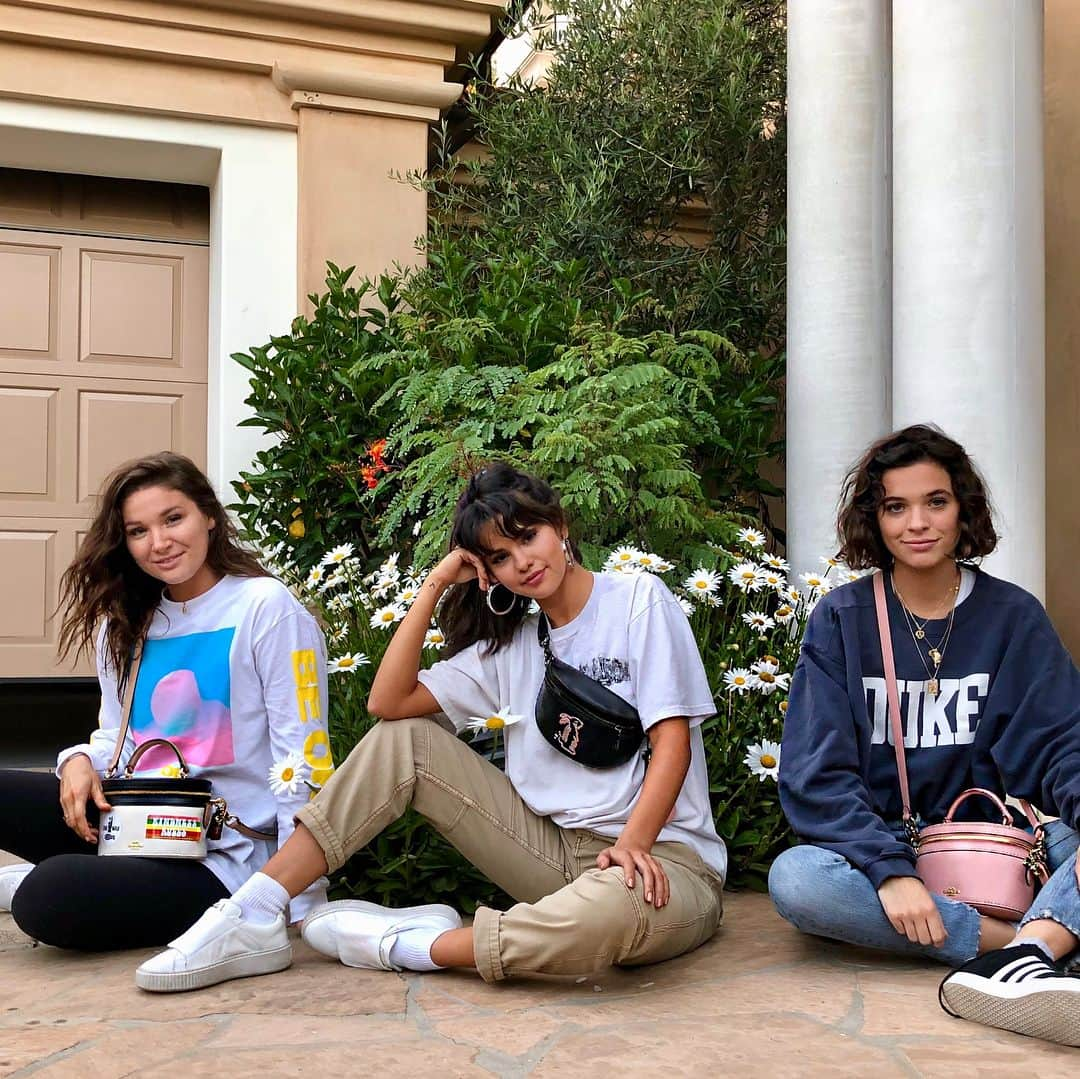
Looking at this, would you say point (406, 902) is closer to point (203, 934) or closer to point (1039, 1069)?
point (203, 934)

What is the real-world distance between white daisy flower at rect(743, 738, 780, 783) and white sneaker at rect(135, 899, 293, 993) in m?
1.42

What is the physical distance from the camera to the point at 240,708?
3.26 metres

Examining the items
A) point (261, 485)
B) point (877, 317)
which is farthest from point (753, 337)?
point (261, 485)

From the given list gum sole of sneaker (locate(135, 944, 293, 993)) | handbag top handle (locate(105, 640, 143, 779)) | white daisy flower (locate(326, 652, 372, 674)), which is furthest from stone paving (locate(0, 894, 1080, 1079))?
white daisy flower (locate(326, 652, 372, 674))

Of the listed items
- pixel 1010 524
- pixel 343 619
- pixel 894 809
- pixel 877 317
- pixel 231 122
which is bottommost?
pixel 894 809

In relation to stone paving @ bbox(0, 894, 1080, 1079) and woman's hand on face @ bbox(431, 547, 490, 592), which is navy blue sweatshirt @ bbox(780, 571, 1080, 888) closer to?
stone paving @ bbox(0, 894, 1080, 1079)

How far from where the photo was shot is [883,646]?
10.1 feet

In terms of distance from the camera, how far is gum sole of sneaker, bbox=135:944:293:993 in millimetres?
2756

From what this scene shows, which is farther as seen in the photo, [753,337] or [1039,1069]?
[753,337]

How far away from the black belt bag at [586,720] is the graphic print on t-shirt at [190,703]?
0.86 meters

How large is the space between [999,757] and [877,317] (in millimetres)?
2701

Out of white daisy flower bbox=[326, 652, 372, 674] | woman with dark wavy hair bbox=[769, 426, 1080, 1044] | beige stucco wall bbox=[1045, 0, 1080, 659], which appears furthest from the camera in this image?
beige stucco wall bbox=[1045, 0, 1080, 659]

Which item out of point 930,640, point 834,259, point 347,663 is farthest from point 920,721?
point 834,259

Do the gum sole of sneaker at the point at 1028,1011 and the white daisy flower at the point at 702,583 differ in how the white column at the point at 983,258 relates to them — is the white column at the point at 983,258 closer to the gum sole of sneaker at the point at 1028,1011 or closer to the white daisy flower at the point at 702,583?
the white daisy flower at the point at 702,583
